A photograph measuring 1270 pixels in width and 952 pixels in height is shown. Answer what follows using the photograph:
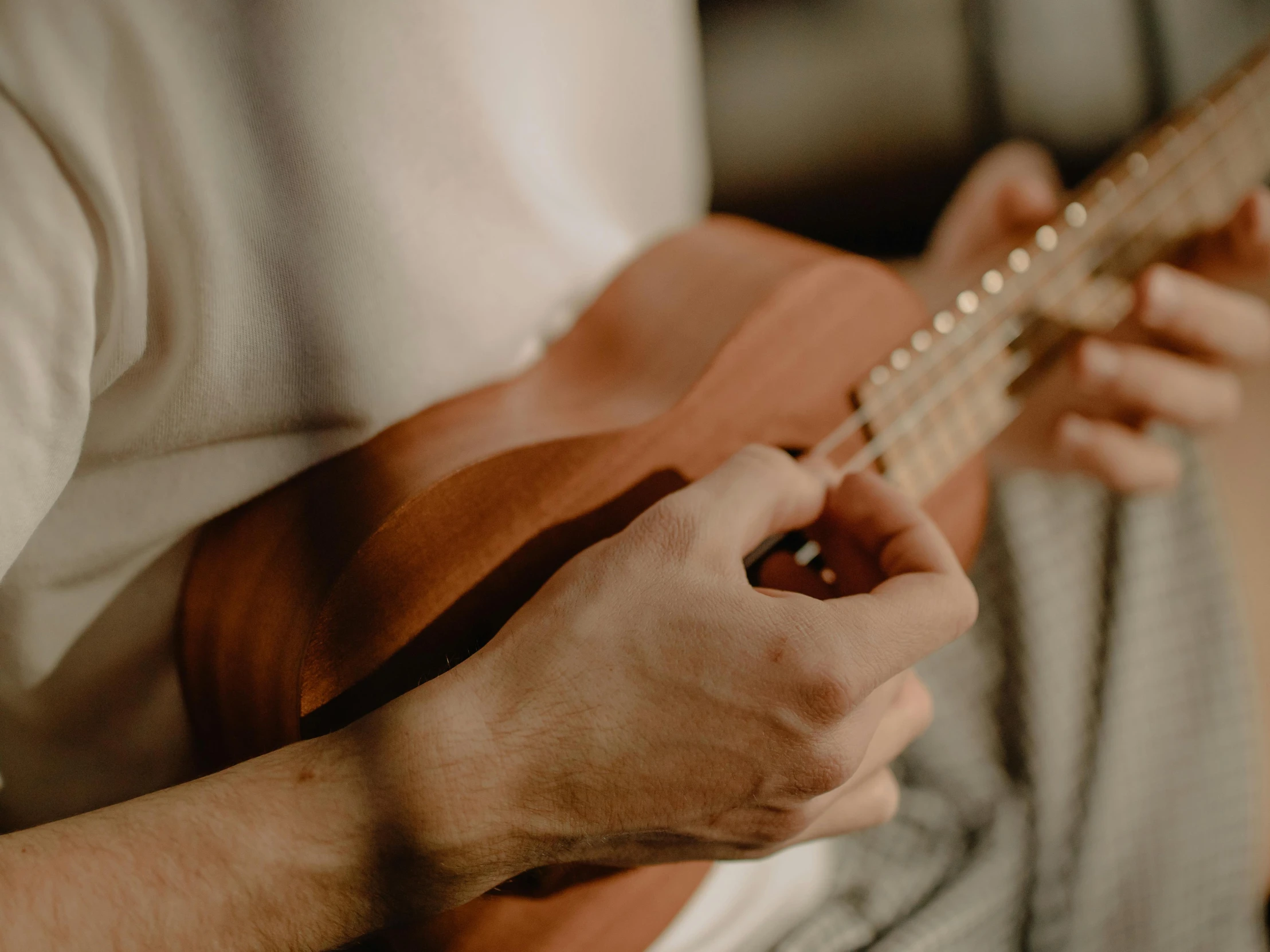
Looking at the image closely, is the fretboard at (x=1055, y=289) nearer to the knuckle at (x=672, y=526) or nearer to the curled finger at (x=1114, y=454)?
the curled finger at (x=1114, y=454)

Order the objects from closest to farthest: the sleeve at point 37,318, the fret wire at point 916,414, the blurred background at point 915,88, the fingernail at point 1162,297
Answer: the sleeve at point 37,318 < the fret wire at point 916,414 < the fingernail at point 1162,297 < the blurred background at point 915,88

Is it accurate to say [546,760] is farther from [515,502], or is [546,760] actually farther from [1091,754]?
[1091,754]

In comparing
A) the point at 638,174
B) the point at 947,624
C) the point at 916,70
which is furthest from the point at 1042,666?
the point at 916,70

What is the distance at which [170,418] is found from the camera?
0.45 m

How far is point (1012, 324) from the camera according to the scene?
736mm

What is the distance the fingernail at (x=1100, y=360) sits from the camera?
2.55 ft

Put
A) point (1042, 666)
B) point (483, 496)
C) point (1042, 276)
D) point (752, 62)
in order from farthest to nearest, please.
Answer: point (752, 62), point (1042, 666), point (1042, 276), point (483, 496)

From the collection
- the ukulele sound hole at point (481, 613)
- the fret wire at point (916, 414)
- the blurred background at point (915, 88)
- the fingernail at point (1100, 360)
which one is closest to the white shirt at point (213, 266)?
the ukulele sound hole at point (481, 613)

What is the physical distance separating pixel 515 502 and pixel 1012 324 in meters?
0.50

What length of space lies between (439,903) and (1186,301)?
2.74 feet

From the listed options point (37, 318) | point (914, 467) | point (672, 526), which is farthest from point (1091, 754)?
point (37, 318)

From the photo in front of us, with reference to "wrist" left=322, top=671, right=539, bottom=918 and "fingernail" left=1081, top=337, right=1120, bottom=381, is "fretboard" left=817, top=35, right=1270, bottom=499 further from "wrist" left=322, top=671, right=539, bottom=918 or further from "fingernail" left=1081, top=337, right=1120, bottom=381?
"wrist" left=322, top=671, right=539, bottom=918

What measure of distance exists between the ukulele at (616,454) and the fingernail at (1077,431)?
91 mm

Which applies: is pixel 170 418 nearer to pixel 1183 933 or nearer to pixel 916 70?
pixel 1183 933
